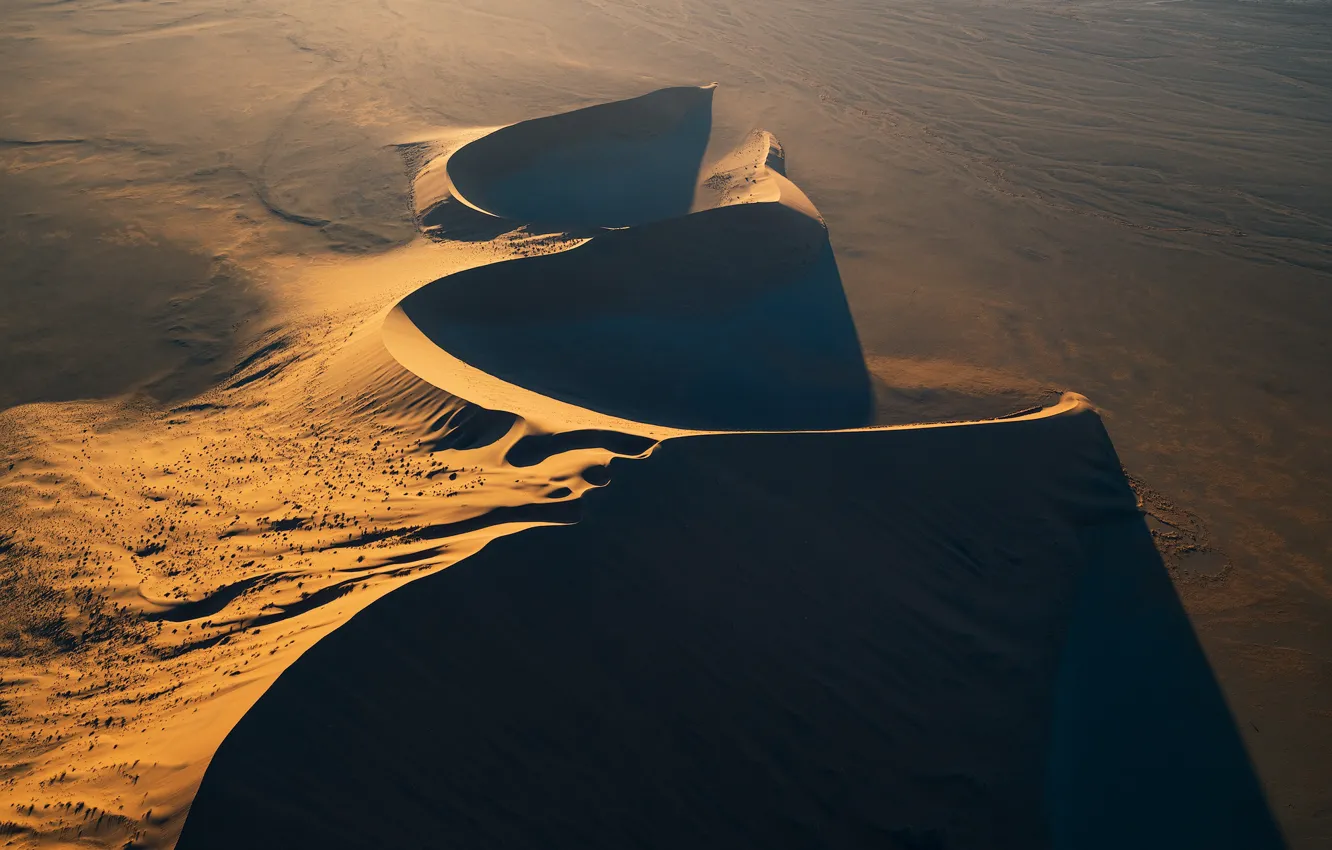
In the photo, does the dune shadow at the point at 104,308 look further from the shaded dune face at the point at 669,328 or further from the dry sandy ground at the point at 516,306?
the shaded dune face at the point at 669,328

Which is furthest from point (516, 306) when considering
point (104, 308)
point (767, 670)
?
point (767, 670)

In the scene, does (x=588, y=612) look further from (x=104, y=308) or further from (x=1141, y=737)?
(x=104, y=308)

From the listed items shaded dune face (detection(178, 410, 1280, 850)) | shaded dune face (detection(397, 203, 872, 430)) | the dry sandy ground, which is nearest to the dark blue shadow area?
shaded dune face (detection(178, 410, 1280, 850))

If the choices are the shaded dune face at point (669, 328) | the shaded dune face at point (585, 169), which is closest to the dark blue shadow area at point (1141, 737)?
the shaded dune face at point (669, 328)

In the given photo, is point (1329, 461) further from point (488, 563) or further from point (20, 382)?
point (20, 382)


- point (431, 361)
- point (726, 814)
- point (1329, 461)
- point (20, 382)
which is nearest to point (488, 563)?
point (726, 814)
